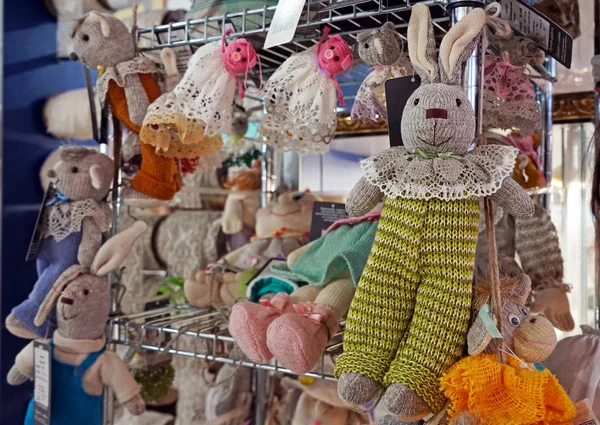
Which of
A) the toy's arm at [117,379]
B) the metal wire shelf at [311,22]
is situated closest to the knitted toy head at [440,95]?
the metal wire shelf at [311,22]

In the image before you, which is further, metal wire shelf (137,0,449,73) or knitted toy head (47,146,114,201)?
knitted toy head (47,146,114,201)

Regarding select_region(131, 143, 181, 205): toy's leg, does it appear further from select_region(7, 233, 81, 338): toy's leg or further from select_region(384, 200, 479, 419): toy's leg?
select_region(384, 200, 479, 419): toy's leg

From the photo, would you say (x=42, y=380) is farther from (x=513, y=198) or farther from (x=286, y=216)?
(x=513, y=198)

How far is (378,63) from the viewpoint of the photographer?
82 centimetres

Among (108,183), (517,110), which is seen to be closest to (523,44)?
(517,110)

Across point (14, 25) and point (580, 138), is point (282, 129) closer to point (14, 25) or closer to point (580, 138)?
point (580, 138)

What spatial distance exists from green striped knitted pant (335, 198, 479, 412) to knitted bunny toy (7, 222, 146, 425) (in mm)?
522

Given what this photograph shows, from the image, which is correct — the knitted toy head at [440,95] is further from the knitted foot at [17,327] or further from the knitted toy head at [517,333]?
the knitted foot at [17,327]

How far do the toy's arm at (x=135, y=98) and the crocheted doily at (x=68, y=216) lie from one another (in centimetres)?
17

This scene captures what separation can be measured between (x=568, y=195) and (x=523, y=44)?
0.64m

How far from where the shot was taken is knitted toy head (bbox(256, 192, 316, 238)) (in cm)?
126

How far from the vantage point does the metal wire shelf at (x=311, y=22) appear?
817 mm

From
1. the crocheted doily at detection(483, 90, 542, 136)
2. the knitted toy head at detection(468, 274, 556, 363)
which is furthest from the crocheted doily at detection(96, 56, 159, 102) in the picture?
the knitted toy head at detection(468, 274, 556, 363)

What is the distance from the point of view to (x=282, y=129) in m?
1.07
